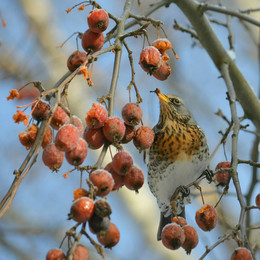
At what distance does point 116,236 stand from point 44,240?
474 cm

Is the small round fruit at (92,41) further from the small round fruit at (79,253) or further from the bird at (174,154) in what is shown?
the bird at (174,154)

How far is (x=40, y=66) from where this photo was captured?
239 inches

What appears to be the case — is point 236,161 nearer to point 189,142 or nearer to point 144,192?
point 189,142

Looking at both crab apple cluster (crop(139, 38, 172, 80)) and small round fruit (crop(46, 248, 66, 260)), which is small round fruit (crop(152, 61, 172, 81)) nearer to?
crab apple cluster (crop(139, 38, 172, 80))

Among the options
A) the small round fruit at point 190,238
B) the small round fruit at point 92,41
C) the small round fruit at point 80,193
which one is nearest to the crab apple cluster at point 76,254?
the small round fruit at point 80,193

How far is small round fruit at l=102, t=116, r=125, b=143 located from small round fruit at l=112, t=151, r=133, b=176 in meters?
0.05

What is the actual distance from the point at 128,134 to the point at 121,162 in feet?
0.73

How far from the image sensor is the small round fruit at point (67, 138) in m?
1.36

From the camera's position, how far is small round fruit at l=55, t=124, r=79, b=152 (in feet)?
4.47

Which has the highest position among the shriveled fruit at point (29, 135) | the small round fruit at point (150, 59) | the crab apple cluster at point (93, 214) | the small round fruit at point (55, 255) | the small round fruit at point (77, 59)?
the small round fruit at point (77, 59)

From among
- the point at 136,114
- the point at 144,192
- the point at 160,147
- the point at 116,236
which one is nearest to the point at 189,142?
the point at 160,147

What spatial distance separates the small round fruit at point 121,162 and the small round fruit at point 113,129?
0.05 meters

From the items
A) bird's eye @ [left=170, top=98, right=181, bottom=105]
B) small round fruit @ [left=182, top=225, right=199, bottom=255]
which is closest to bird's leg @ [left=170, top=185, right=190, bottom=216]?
small round fruit @ [left=182, top=225, right=199, bottom=255]

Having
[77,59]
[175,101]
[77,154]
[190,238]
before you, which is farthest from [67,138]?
[175,101]
